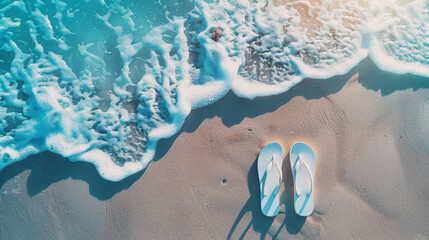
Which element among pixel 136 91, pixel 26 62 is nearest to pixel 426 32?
pixel 136 91

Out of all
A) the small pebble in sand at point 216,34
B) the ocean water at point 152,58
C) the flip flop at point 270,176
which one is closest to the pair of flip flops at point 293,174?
the flip flop at point 270,176

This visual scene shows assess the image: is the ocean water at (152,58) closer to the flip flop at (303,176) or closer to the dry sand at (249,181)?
the dry sand at (249,181)

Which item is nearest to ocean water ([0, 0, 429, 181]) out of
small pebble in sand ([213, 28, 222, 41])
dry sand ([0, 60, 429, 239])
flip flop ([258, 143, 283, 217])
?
small pebble in sand ([213, 28, 222, 41])

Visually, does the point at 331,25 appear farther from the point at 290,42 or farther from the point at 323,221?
the point at 323,221

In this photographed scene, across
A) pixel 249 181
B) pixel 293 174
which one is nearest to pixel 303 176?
pixel 293 174

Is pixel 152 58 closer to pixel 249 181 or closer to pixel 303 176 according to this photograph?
pixel 249 181

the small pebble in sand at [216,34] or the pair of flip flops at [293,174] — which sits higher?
the small pebble in sand at [216,34]

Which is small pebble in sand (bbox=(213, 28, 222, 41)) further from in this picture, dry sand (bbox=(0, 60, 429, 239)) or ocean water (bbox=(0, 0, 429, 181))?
dry sand (bbox=(0, 60, 429, 239))
